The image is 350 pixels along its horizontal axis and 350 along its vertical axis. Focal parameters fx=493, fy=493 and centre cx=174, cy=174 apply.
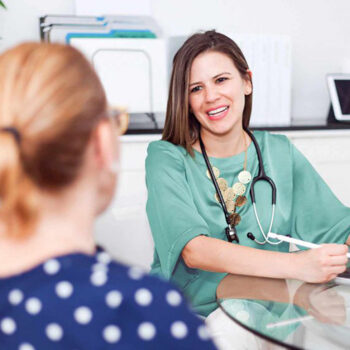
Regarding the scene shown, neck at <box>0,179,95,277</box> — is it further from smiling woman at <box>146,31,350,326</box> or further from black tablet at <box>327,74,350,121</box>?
black tablet at <box>327,74,350,121</box>

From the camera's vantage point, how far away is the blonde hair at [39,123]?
532mm

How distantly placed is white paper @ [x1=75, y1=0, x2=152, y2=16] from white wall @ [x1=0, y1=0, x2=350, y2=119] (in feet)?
0.22

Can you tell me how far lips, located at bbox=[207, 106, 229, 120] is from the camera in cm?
144

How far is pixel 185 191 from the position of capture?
1.32 meters

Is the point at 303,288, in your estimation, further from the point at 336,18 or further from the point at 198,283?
the point at 336,18

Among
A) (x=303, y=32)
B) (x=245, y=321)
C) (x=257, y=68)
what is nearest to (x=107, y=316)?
(x=245, y=321)

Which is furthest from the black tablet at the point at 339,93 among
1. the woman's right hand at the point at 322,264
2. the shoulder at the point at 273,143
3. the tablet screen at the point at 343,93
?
the woman's right hand at the point at 322,264

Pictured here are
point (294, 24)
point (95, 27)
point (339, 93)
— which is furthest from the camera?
point (294, 24)

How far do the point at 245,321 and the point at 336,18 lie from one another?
1840 millimetres

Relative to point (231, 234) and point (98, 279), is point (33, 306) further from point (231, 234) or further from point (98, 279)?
point (231, 234)

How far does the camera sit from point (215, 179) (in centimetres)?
140

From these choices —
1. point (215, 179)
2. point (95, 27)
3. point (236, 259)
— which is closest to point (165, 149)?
point (215, 179)

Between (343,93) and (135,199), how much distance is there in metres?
1.04

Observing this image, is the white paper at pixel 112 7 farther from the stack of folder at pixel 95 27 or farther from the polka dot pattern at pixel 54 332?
the polka dot pattern at pixel 54 332
